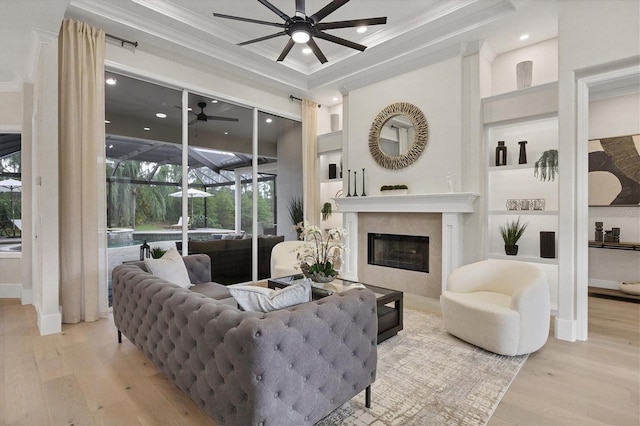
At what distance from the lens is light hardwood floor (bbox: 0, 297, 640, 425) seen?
203 centimetres

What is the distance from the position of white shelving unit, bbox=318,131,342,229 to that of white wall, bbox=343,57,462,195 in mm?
803

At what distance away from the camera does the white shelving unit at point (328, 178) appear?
20.8 ft

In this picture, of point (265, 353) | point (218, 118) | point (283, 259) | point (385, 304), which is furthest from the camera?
point (218, 118)

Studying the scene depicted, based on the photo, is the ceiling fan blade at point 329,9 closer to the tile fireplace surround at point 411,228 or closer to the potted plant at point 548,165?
the tile fireplace surround at point 411,228

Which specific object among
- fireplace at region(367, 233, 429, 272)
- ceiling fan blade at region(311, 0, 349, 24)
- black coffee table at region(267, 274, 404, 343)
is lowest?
black coffee table at region(267, 274, 404, 343)

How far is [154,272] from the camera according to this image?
9.64ft

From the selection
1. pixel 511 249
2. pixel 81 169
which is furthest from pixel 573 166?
pixel 81 169

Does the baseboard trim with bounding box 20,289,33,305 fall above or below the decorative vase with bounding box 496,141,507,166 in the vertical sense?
below

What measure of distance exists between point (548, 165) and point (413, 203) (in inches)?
64.6

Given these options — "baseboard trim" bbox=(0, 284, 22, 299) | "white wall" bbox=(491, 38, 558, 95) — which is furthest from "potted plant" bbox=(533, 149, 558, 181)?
"baseboard trim" bbox=(0, 284, 22, 299)

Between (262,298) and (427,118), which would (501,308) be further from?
(427,118)

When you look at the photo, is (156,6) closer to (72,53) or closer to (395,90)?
(72,53)

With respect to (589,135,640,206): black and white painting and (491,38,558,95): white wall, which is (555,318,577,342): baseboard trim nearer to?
(589,135,640,206): black and white painting

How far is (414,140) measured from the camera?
16.0 ft
